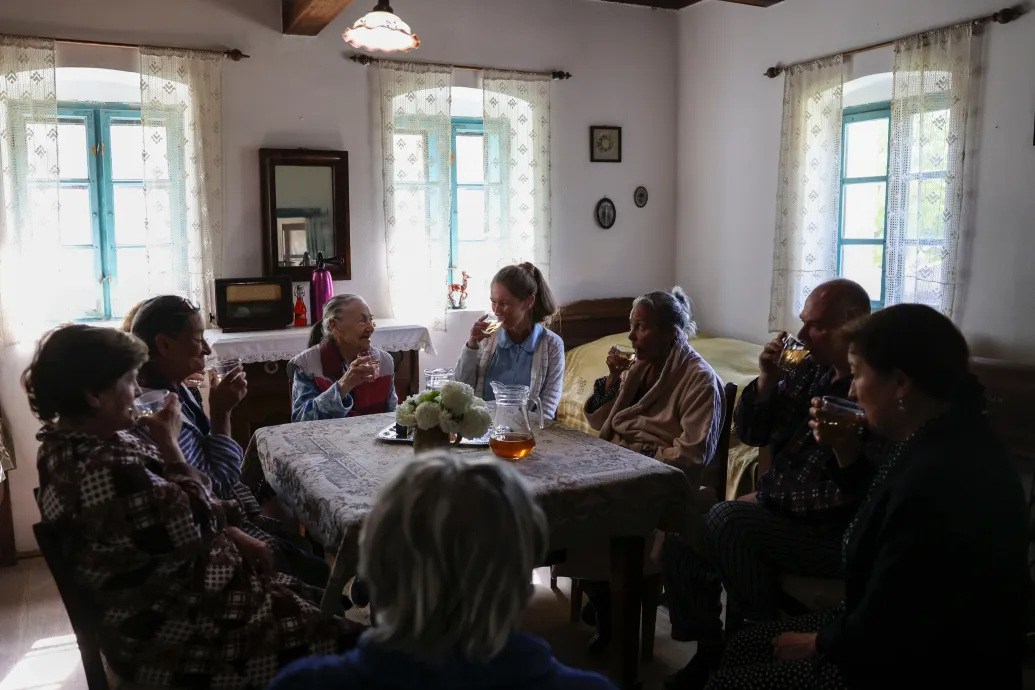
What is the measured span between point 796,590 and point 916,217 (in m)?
2.51

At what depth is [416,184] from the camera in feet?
15.7

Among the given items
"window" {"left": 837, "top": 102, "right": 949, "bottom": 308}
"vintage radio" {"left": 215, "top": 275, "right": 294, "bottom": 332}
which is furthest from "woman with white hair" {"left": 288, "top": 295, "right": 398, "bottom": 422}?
"window" {"left": 837, "top": 102, "right": 949, "bottom": 308}

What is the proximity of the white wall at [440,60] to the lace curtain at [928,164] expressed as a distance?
178cm

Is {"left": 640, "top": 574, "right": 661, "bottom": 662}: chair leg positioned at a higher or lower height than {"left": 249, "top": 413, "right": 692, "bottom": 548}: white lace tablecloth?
lower

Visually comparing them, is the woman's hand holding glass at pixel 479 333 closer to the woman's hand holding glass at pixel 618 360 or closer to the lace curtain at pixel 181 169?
the woman's hand holding glass at pixel 618 360

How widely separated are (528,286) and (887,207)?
2036mm

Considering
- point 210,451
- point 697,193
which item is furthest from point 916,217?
point 210,451

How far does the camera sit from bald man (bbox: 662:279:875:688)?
7.38ft

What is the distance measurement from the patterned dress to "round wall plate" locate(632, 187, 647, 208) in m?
4.34

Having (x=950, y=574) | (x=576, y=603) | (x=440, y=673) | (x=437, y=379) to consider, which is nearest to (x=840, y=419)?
(x=950, y=574)

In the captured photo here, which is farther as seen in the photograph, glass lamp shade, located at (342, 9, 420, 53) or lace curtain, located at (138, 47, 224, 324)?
lace curtain, located at (138, 47, 224, 324)

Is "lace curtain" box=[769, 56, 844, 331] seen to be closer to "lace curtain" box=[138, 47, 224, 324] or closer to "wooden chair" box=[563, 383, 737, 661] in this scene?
"wooden chair" box=[563, 383, 737, 661]

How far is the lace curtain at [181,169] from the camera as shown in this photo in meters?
4.14

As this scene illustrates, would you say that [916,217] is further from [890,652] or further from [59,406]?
[59,406]
